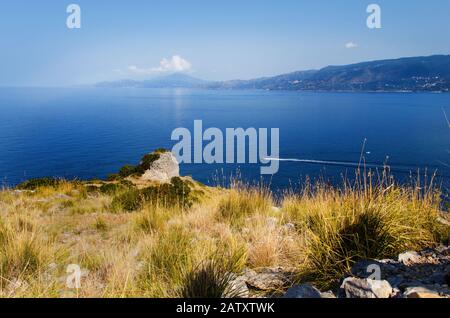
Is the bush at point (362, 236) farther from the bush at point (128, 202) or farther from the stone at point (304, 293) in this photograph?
the bush at point (128, 202)

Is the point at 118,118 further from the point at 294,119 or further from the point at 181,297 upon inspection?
the point at 181,297

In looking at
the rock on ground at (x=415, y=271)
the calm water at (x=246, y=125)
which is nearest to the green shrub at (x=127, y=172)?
the calm water at (x=246, y=125)

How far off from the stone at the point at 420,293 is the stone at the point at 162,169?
23.9m

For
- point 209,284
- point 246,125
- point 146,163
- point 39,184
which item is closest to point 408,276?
point 209,284

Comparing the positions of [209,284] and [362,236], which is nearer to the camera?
[209,284]

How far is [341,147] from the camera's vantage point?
79.9 metres

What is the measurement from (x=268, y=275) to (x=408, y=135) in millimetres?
97604

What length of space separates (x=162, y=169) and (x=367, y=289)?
2622cm

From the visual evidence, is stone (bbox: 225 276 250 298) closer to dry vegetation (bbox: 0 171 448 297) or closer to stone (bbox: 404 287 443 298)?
dry vegetation (bbox: 0 171 448 297)

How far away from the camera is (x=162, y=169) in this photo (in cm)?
2870

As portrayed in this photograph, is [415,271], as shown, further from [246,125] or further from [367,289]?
[246,125]

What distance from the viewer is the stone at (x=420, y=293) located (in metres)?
2.90

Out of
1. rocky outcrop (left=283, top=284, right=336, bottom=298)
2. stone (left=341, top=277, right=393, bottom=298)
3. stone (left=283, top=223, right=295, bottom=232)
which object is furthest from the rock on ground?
stone (left=283, top=223, right=295, bottom=232)
